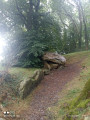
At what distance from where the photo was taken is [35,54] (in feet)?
37.8

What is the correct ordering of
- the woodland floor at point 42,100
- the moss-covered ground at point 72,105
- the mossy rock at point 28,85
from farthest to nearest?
the mossy rock at point 28,85, the woodland floor at point 42,100, the moss-covered ground at point 72,105

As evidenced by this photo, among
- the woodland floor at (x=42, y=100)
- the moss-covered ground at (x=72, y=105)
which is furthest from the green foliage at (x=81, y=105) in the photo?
the woodland floor at (x=42, y=100)

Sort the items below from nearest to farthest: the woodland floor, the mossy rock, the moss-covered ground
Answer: the moss-covered ground, the woodland floor, the mossy rock

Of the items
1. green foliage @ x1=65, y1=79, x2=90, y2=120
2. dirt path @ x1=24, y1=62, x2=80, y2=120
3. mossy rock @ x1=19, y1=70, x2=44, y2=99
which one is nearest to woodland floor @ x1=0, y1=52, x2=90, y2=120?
dirt path @ x1=24, y1=62, x2=80, y2=120

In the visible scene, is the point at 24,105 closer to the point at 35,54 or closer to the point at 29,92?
the point at 29,92

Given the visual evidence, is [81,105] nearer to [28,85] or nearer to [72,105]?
[72,105]

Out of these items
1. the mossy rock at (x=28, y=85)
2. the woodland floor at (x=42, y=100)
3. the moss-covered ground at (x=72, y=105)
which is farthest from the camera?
the mossy rock at (x=28, y=85)

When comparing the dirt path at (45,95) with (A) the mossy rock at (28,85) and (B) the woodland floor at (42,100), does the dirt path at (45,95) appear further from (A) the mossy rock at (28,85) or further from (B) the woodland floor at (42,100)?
(A) the mossy rock at (28,85)

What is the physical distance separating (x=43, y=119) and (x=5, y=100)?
2.14 meters

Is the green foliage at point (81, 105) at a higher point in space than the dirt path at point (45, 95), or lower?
higher

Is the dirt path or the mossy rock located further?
the mossy rock

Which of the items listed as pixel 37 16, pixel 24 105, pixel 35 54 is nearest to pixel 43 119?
pixel 24 105

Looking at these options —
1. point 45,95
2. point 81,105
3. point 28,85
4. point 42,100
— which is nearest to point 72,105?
point 81,105

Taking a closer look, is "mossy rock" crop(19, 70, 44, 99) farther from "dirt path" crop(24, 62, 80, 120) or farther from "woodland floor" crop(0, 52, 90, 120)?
"dirt path" crop(24, 62, 80, 120)
